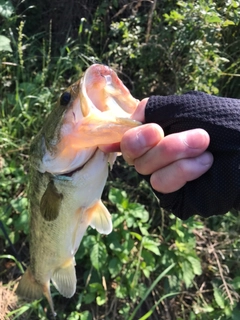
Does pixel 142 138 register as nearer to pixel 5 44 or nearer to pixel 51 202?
pixel 51 202

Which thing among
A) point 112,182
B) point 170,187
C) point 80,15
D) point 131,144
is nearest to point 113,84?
point 131,144

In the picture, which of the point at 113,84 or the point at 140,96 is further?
the point at 140,96

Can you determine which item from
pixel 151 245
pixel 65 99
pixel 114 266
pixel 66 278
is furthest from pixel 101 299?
pixel 65 99

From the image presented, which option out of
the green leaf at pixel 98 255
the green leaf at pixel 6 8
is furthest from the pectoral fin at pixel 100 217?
the green leaf at pixel 6 8

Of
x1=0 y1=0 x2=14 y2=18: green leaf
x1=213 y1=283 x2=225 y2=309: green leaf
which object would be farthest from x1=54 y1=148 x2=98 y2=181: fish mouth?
x1=0 y1=0 x2=14 y2=18: green leaf

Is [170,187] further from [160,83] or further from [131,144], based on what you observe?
[160,83]
